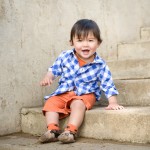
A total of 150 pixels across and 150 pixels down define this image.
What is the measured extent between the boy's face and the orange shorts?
0.33 m

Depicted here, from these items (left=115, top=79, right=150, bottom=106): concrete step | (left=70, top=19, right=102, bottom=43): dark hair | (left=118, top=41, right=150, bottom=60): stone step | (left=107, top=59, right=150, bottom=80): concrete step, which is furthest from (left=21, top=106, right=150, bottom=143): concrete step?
(left=118, top=41, right=150, bottom=60): stone step

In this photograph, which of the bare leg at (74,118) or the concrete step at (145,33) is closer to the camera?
the bare leg at (74,118)

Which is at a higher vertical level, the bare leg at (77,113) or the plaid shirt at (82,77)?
the plaid shirt at (82,77)

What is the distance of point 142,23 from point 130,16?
0.29m

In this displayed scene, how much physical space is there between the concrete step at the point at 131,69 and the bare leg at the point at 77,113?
883mm

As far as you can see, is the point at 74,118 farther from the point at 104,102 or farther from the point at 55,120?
the point at 104,102

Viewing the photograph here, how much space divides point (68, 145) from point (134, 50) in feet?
6.35

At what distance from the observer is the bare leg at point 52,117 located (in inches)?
91.2

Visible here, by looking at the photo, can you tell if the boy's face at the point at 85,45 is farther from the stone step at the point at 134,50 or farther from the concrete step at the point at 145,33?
the concrete step at the point at 145,33

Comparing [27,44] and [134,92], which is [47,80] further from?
[134,92]

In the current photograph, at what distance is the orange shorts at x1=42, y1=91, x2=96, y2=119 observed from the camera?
7.90ft

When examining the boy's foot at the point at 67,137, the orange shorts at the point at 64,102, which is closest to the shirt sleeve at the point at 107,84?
the orange shorts at the point at 64,102

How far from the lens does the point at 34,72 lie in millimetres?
2811

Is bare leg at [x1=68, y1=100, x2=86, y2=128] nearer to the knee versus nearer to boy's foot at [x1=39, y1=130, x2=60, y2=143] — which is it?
the knee
